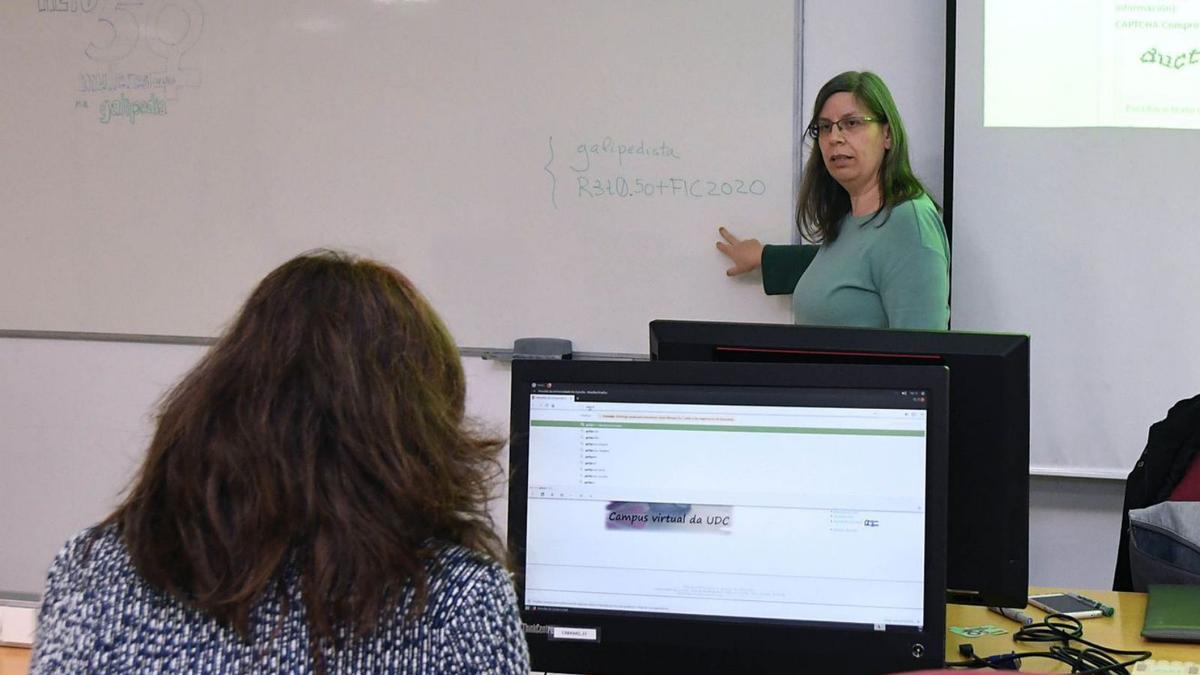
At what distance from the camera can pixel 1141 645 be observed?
5.24ft

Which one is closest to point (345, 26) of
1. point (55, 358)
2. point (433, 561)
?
point (55, 358)

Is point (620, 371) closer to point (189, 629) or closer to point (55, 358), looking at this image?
point (189, 629)

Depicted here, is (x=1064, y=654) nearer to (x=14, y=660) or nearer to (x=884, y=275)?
(x=884, y=275)

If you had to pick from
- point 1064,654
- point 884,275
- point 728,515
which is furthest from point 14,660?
point 884,275

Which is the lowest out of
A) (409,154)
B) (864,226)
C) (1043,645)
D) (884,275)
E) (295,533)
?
(1043,645)

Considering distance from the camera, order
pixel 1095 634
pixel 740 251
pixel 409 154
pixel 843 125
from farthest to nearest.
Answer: pixel 409 154 < pixel 740 251 < pixel 843 125 < pixel 1095 634

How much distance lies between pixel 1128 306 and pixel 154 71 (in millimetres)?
2554

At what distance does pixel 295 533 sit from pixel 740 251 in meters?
2.18

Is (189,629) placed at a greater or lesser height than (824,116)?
lesser

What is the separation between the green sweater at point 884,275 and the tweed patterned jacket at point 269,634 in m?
1.72

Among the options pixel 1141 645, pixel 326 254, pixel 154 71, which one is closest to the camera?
pixel 326 254

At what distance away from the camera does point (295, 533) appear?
917mm

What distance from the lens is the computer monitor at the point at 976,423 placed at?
1406 mm

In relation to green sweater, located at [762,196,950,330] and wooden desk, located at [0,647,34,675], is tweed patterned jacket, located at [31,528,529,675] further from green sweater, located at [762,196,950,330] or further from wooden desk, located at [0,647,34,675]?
green sweater, located at [762,196,950,330]
